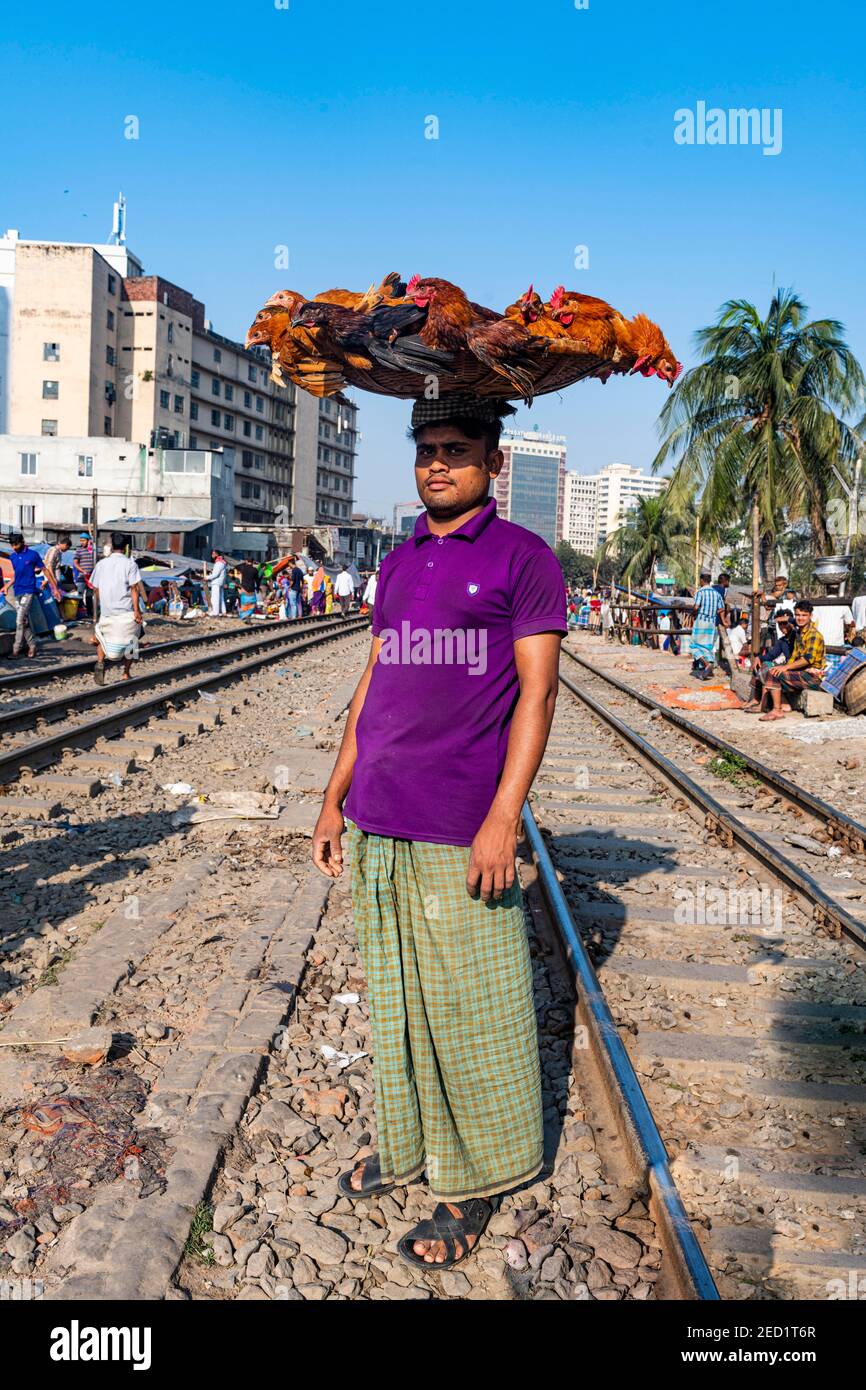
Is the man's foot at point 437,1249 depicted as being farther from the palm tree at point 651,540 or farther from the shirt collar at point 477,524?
the palm tree at point 651,540

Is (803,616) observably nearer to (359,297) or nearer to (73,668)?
(73,668)

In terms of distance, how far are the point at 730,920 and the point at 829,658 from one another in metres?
13.4

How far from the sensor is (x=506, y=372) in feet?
8.23

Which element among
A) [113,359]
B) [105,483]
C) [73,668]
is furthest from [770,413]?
[113,359]

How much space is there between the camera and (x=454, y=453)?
8.59 ft

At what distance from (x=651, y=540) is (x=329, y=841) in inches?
Answer: 2165

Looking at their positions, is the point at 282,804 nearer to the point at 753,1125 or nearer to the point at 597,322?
the point at 753,1125

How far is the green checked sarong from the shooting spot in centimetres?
256

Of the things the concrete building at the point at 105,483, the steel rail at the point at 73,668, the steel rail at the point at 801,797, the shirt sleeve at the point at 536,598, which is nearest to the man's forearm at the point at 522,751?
the shirt sleeve at the point at 536,598

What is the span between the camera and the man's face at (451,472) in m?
2.59

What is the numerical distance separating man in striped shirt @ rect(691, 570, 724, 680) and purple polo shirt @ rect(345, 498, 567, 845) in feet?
54.1

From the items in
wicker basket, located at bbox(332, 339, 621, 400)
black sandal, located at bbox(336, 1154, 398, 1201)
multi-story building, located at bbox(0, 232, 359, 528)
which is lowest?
black sandal, located at bbox(336, 1154, 398, 1201)

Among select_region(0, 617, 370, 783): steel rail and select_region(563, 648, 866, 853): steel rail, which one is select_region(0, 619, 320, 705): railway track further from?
select_region(563, 648, 866, 853): steel rail

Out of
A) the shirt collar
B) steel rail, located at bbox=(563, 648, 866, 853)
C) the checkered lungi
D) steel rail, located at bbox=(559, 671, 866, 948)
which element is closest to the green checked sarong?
the shirt collar
